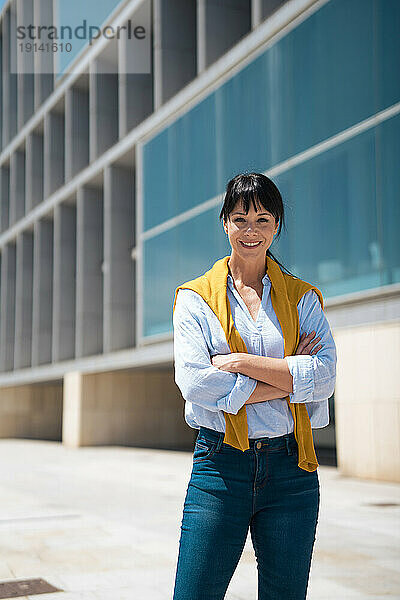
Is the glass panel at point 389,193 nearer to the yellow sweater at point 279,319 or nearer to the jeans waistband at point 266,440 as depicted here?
the yellow sweater at point 279,319

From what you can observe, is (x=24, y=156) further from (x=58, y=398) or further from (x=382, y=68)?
(x=382, y=68)

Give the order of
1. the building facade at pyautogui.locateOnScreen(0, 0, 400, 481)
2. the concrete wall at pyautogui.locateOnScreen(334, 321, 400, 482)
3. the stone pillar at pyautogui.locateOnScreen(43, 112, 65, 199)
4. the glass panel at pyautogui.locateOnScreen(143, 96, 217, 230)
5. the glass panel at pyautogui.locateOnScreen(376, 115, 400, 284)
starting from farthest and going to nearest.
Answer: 1. the stone pillar at pyautogui.locateOnScreen(43, 112, 65, 199)
2. the glass panel at pyautogui.locateOnScreen(143, 96, 217, 230)
3. the building facade at pyautogui.locateOnScreen(0, 0, 400, 481)
4. the glass panel at pyautogui.locateOnScreen(376, 115, 400, 284)
5. the concrete wall at pyautogui.locateOnScreen(334, 321, 400, 482)

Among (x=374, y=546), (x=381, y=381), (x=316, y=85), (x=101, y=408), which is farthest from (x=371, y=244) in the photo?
(x=101, y=408)

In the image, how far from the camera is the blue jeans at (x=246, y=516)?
94.5 inches

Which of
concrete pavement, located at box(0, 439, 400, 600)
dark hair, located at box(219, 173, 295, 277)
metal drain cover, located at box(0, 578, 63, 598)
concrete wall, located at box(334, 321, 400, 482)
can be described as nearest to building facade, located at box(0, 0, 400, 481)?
concrete wall, located at box(334, 321, 400, 482)

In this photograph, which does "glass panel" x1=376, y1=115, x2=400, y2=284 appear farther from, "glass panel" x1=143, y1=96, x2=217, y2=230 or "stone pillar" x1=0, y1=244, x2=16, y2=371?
"stone pillar" x1=0, y1=244, x2=16, y2=371

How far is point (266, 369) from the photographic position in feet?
8.10

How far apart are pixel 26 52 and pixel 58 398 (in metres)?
17.7

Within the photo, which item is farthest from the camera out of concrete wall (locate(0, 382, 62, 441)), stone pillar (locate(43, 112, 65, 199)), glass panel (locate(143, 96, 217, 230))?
concrete wall (locate(0, 382, 62, 441))

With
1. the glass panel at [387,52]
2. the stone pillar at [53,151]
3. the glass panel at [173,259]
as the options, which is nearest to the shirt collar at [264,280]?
the glass panel at [387,52]

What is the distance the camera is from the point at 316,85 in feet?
48.6

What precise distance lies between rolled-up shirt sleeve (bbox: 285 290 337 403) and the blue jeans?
0.17m

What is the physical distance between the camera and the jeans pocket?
8.10 ft

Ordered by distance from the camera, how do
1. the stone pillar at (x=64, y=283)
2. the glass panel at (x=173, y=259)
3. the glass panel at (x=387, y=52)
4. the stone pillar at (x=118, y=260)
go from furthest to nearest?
1. the stone pillar at (x=64, y=283)
2. the stone pillar at (x=118, y=260)
3. the glass panel at (x=173, y=259)
4. the glass panel at (x=387, y=52)
